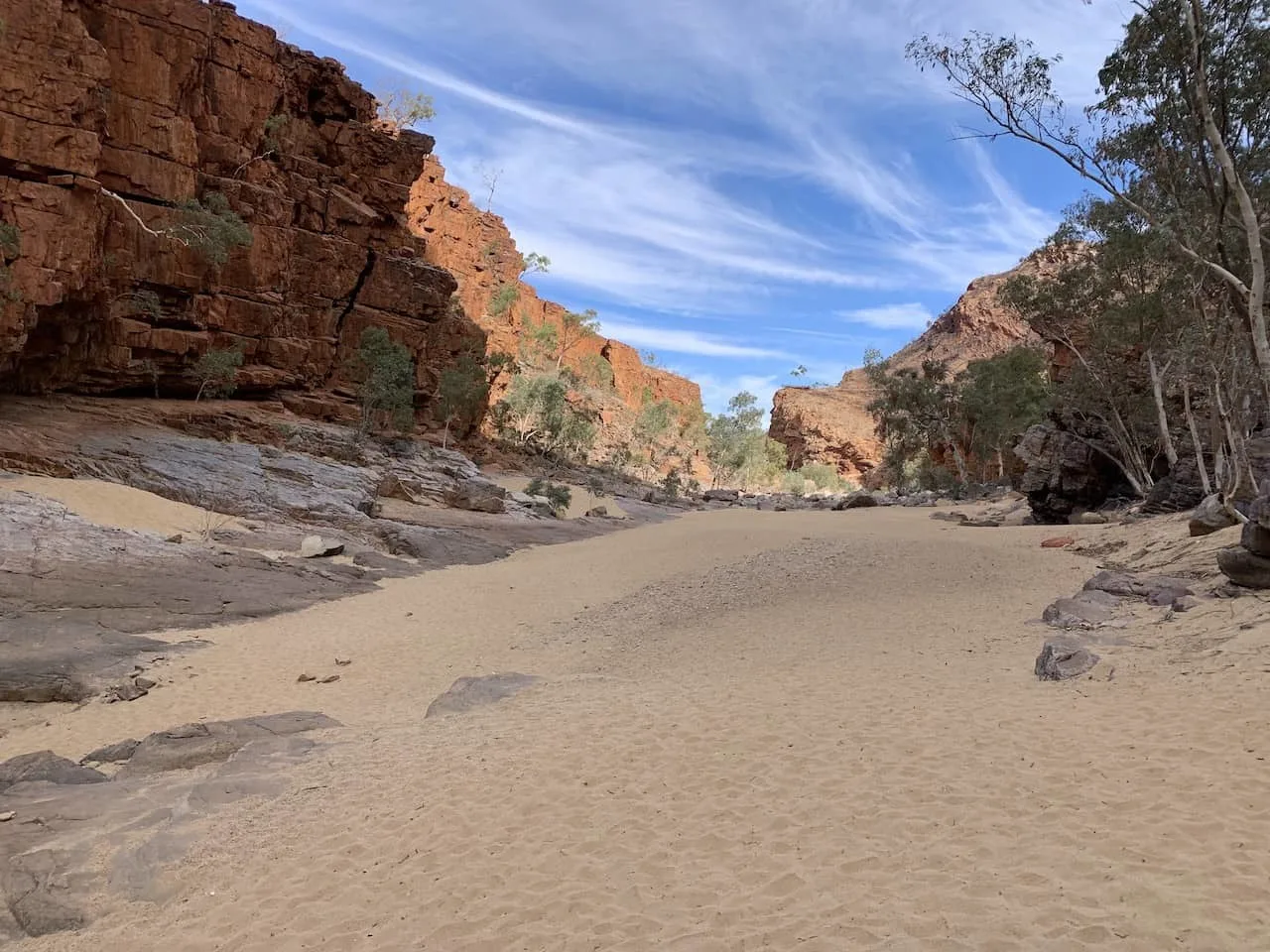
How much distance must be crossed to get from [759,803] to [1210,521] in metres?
13.7

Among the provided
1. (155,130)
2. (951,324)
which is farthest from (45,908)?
(951,324)

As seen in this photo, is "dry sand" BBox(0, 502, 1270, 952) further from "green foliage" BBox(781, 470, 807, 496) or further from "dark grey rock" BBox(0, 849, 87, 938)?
"green foliage" BBox(781, 470, 807, 496)

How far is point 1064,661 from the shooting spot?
25.3ft

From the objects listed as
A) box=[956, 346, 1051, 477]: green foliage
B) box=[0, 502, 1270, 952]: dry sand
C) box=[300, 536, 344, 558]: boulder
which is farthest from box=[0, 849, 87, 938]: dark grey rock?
box=[956, 346, 1051, 477]: green foliage

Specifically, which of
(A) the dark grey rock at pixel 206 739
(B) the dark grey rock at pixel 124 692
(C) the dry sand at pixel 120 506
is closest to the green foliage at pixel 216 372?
(C) the dry sand at pixel 120 506

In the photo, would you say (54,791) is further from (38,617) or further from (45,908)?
(38,617)

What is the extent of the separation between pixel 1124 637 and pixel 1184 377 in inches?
565

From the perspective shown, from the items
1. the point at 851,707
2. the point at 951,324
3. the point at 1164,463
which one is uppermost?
the point at 951,324

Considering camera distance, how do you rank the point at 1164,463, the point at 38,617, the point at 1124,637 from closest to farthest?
1. the point at 1124,637
2. the point at 38,617
3. the point at 1164,463

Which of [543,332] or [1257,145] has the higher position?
[543,332]

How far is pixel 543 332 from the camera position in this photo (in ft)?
244

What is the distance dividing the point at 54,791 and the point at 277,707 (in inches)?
114

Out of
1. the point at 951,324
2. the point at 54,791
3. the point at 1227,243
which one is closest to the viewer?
the point at 54,791

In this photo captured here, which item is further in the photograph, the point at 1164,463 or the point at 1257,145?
the point at 1164,463
